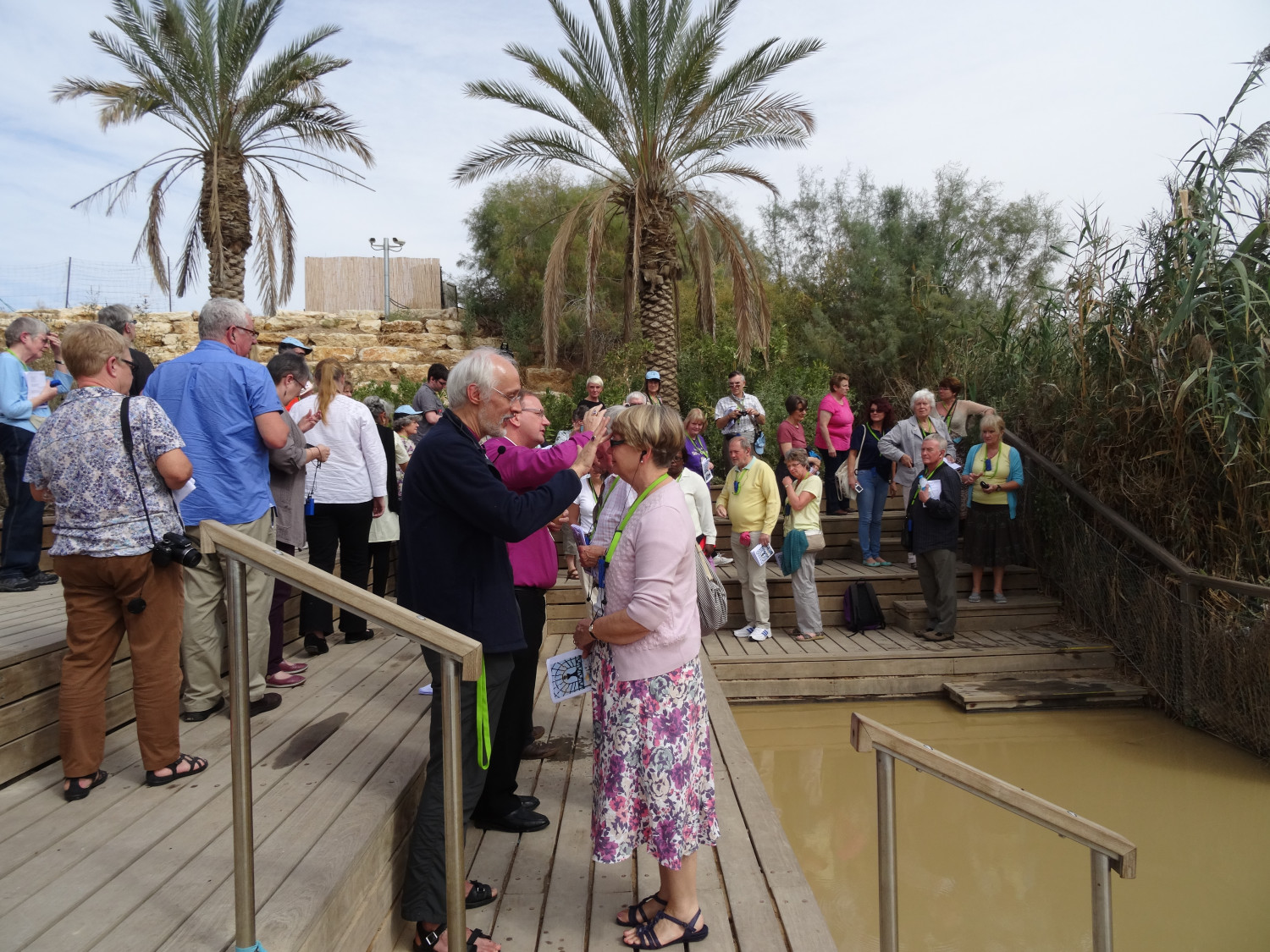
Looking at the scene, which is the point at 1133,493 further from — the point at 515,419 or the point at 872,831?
the point at 515,419

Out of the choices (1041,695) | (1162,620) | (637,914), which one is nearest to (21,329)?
(637,914)

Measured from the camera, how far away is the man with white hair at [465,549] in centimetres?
269

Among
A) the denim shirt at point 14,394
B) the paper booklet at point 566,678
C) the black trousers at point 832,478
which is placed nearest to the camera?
the paper booklet at point 566,678

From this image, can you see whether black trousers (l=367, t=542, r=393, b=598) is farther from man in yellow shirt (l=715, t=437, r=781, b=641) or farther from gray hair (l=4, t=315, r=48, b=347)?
man in yellow shirt (l=715, t=437, r=781, b=641)

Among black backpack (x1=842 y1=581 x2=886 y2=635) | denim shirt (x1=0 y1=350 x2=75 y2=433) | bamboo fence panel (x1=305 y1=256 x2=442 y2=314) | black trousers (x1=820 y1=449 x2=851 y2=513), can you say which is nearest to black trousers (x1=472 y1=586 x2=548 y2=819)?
denim shirt (x1=0 y1=350 x2=75 y2=433)

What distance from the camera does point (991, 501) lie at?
857 centimetres

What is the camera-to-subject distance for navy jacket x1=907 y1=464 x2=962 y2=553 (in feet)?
25.4

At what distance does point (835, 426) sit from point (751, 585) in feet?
8.82

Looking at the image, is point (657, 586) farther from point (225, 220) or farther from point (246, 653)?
point (225, 220)

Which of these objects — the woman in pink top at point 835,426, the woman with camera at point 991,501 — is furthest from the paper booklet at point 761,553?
the woman in pink top at point 835,426

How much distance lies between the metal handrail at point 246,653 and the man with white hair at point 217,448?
173cm

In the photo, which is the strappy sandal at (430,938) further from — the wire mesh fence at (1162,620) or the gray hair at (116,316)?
the wire mesh fence at (1162,620)

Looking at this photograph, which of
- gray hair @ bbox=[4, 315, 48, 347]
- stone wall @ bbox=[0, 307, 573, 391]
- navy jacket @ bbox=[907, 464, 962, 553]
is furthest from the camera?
stone wall @ bbox=[0, 307, 573, 391]

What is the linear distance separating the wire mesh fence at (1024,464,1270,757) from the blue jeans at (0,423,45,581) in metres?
8.15
